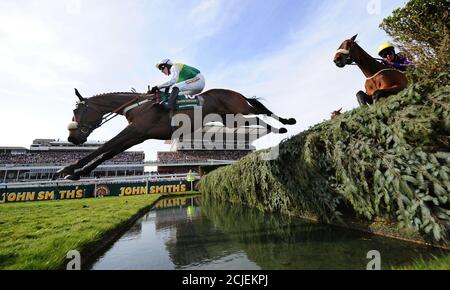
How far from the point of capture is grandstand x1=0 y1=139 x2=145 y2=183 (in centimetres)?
3812

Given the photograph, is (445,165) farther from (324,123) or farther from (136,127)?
(136,127)

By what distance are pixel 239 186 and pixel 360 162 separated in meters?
6.48

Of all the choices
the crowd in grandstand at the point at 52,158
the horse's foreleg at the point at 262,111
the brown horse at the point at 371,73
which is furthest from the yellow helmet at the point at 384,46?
the crowd in grandstand at the point at 52,158

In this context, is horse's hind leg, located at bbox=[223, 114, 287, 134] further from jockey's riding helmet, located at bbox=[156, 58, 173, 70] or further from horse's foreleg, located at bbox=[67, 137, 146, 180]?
horse's foreleg, located at bbox=[67, 137, 146, 180]

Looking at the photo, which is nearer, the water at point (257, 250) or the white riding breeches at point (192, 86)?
the water at point (257, 250)

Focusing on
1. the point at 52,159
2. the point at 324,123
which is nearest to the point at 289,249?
the point at 324,123

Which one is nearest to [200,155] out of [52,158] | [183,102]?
[52,158]

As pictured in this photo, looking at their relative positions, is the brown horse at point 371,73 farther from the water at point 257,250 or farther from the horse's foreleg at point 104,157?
the horse's foreleg at point 104,157

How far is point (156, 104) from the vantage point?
16.4 feet

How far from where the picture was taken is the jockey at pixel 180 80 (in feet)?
16.5

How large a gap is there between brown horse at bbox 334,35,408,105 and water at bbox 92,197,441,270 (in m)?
2.77

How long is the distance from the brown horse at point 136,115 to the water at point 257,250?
5.91 ft

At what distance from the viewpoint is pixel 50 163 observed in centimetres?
3925

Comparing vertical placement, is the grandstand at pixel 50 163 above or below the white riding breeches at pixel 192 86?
above
